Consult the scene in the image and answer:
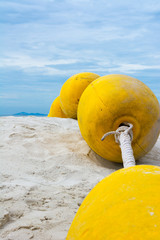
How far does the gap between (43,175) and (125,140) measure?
0.98m

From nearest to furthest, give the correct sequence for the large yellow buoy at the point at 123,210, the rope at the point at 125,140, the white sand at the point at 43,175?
the large yellow buoy at the point at 123,210
the white sand at the point at 43,175
the rope at the point at 125,140

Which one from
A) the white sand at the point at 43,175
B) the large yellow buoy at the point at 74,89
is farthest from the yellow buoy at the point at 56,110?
the white sand at the point at 43,175

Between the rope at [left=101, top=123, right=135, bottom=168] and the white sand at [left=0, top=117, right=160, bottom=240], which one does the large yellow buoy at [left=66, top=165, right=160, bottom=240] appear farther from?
the rope at [left=101, top=123, right=135, bottom=168]

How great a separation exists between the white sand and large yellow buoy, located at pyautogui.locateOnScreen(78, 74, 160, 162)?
42 centimetres

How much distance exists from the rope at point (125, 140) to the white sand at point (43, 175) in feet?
1.64

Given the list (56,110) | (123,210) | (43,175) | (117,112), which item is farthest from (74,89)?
(123,210)

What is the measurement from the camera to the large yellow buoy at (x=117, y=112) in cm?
296

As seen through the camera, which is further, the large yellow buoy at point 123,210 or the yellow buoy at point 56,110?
the yellow buoy at point 56,110

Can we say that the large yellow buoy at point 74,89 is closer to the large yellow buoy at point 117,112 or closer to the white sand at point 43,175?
the white sand at point 43,175

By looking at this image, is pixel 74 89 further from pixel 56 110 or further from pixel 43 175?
pixel 43 175

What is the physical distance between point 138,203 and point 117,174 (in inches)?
12.2

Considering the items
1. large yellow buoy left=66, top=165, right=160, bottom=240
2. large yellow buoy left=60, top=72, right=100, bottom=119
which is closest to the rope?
large yellow buoy left=66, top=165, right=160, bottom=240

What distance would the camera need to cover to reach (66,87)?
5.60 m

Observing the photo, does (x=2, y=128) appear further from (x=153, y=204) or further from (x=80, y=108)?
(x=153, y=204)
